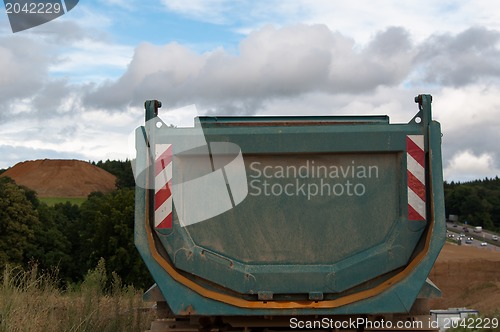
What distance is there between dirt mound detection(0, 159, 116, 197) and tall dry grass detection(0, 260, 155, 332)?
123400 mm

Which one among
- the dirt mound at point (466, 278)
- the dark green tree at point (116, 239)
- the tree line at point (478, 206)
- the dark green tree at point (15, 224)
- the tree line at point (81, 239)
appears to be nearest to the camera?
the dirt mound at point (466, 278)

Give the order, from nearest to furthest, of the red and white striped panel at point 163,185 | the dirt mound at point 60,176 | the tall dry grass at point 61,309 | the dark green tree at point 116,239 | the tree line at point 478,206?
the red and white striped panel at point 163,185
the tall dry grass at point 61,309
the dark green tree at point 116,239
the tree line at point 478,206
the dirt mound at point 60,176

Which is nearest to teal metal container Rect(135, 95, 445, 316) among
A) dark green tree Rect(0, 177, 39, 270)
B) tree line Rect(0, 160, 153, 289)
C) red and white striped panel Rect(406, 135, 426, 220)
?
red and white striped panel Rect(406, 135, 426, 220)

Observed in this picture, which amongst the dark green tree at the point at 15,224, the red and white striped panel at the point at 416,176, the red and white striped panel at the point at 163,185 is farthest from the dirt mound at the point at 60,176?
the red and white striped panel at the point at 416,176

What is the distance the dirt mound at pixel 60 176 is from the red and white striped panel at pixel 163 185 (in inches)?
5015

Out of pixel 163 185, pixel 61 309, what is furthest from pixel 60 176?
pixel 163 185

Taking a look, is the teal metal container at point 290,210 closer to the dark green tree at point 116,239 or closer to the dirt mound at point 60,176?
the dark green tree at point 116,239

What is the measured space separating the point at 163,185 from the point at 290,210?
108 centimetres

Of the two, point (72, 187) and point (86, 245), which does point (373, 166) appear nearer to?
point (86, 245)

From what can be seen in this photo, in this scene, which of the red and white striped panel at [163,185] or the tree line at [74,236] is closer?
the red and white striped panel at [163,185]

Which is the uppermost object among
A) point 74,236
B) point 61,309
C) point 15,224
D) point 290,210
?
point 74,236

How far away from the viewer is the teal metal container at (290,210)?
5648mm

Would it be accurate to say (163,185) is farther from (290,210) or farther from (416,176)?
(416,176)

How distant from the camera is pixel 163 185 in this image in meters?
5.75
